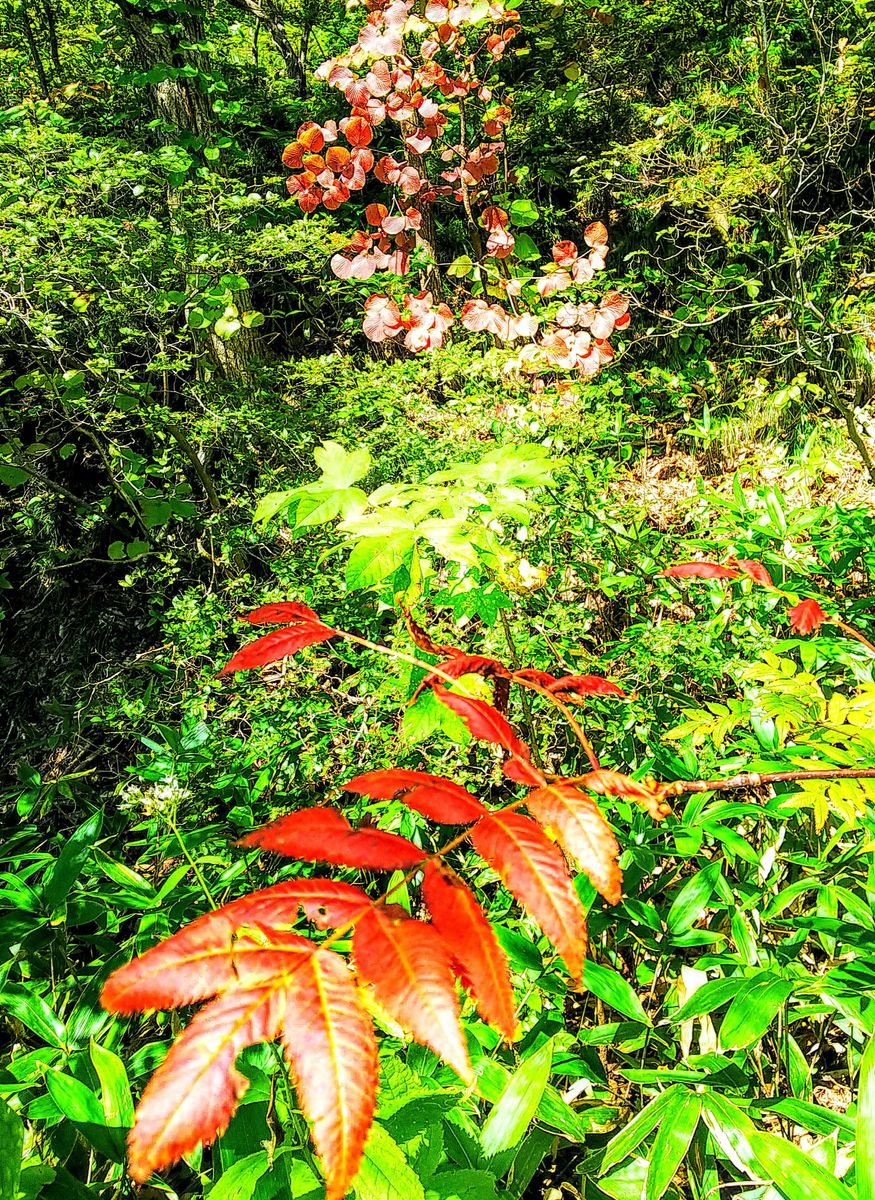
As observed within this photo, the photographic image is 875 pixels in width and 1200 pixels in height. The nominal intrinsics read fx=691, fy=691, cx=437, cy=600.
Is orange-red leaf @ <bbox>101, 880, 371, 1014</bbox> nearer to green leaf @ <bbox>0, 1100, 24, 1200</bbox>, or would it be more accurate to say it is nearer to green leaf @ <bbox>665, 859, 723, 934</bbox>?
green leaf @ <bbox>0, 1100, 24, 1200</bbox>

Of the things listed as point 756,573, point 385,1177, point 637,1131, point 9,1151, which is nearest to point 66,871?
point 9,1151

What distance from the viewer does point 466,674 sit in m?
1.16

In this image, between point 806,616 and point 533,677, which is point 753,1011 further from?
point 806,616

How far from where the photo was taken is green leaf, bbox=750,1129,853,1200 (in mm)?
794

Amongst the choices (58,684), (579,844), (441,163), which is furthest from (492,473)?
(441,163)

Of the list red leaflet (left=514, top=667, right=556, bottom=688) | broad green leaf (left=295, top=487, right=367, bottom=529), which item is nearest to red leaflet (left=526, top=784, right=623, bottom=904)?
red leaflet (left=514, top=667, right=556, bottom=688)

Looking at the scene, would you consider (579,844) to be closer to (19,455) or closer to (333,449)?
(333,449)

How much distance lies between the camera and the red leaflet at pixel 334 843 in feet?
2.20

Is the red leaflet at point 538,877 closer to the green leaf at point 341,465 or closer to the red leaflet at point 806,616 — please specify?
the green leaf at point 341,465

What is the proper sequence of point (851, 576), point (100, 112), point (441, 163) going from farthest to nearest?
point (100, 112) → point (441, 163) → point (851, 576)

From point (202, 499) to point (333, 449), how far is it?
2186 mm

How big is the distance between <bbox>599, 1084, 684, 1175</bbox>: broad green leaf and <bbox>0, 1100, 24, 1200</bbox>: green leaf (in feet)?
2.38

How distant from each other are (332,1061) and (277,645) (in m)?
0.60

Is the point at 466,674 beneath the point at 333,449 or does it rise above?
beneath
